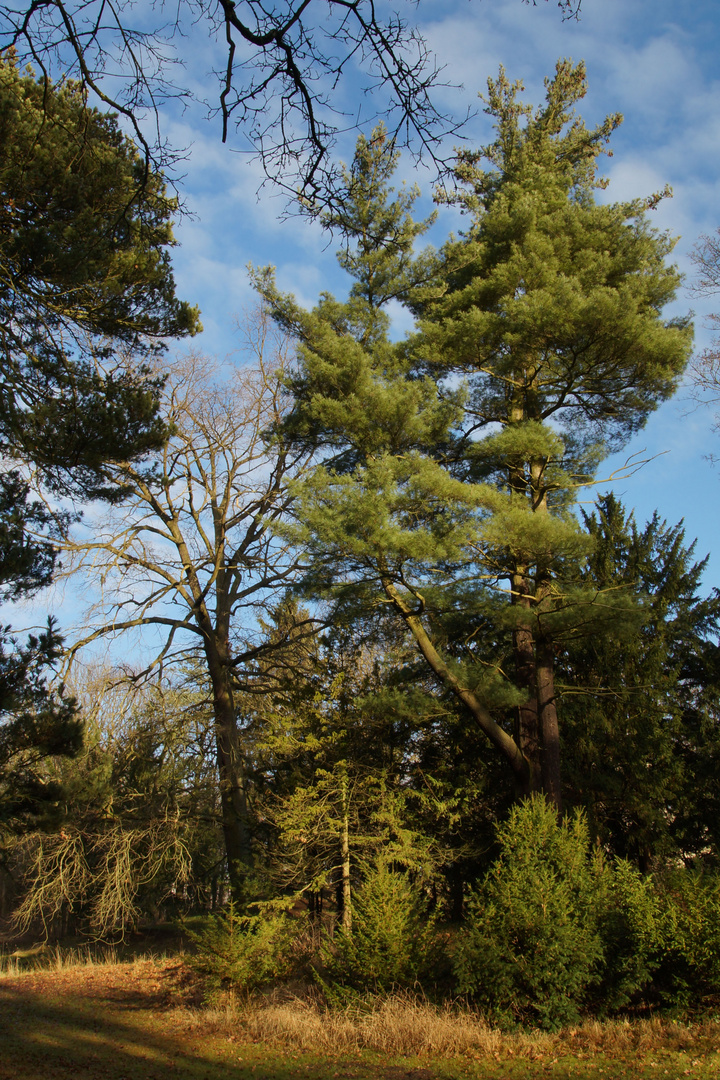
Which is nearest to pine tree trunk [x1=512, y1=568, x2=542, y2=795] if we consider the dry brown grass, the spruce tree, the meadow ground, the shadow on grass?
the spruce tree

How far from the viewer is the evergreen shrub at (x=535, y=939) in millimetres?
7219

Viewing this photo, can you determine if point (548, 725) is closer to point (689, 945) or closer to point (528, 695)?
point (528, 695)

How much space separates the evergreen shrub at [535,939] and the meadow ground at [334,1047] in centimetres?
32

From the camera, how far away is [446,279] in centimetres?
1339

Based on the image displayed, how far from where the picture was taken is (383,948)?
8.30 metres

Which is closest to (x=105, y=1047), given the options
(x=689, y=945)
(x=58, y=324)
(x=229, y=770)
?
(x=229, y=770)

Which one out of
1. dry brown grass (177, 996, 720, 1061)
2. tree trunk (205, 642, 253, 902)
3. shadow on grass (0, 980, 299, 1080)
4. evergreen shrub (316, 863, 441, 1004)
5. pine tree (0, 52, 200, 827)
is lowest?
shadow on grass (0, 980, 299, 1080)

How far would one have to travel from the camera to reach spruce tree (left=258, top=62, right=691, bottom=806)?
32.3 feet

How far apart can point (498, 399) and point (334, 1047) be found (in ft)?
32.2

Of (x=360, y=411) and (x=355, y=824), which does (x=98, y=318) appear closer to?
(x=360, y=411)

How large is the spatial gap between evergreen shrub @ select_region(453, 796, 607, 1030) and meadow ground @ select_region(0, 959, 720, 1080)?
0.32m

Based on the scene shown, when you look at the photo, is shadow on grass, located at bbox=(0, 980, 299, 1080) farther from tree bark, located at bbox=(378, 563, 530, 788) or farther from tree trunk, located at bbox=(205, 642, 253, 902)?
tree bark, located at bbox=(378, 563, 530, 788)

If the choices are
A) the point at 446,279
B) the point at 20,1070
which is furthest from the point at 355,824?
the point at 446,279

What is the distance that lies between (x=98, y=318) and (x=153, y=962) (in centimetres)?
1443
